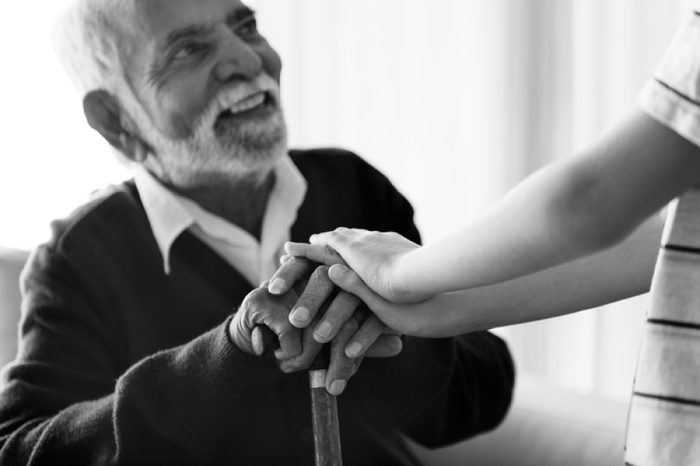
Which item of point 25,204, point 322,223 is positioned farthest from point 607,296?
point 25,204

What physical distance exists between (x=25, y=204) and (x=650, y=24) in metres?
1.74

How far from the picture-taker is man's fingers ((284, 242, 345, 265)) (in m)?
1.29

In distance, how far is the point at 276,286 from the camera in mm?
1233

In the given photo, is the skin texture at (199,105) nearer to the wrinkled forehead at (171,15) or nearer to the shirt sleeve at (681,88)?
the wrinkled forehead at (171,15)

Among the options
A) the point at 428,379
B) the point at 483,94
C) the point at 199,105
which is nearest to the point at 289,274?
the point at 428,379

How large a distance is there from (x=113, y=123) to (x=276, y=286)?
64 centimetres

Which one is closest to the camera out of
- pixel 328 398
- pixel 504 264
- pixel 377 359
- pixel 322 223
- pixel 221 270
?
pixel 504 264

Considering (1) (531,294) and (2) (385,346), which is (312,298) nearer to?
(2) (385,346)

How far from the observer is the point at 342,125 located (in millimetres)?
2854

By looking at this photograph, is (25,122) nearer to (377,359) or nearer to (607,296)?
(377,359)

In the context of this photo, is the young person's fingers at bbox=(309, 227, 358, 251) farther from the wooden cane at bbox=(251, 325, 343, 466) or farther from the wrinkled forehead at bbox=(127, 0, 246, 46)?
the wrinkled forehead at bbox=(127, 0, 246, 46)

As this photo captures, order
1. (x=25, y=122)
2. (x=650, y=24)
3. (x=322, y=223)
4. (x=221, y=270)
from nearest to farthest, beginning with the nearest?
(x=221, y=270), (x=322, y=223), (x=25, y=122), (x=650, y=24)

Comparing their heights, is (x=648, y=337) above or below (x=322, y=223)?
above

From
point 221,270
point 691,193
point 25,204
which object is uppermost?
point 691,193
